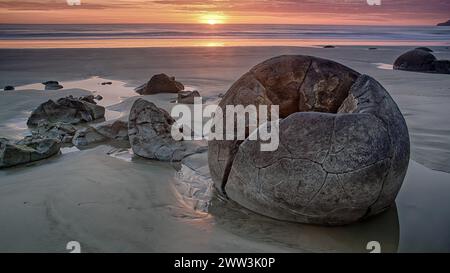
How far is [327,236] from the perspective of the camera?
386 centimetres

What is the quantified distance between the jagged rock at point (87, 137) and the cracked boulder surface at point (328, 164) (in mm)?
3074

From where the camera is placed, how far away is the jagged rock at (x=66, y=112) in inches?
321

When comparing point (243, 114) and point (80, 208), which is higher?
point (243, 114)

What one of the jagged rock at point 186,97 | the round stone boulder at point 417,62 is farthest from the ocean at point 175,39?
the jagged rock at point 186,97

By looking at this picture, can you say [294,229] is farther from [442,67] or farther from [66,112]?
[442,67]

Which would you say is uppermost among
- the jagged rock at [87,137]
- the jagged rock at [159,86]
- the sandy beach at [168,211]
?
the jagged rock at [159,86]

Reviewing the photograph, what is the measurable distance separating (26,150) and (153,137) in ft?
5.44

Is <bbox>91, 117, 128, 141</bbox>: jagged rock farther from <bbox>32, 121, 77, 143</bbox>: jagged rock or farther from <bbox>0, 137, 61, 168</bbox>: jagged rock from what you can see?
<bbox>0, 137, 61, 168</bbox>: jagged rock

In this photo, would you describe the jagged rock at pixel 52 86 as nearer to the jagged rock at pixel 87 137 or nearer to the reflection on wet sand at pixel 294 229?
the jagged rock at pixel 87 137

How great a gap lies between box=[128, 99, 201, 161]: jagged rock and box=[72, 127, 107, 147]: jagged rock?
0.79 metres

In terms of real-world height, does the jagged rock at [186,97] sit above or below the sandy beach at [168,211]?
above
